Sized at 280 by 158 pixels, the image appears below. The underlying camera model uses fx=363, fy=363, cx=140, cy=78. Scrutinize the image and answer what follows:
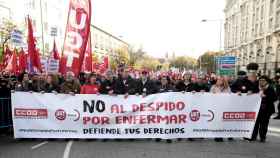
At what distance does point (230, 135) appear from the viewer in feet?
30.5

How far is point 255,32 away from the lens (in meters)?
70.8

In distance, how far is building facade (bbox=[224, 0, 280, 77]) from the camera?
5731 cm

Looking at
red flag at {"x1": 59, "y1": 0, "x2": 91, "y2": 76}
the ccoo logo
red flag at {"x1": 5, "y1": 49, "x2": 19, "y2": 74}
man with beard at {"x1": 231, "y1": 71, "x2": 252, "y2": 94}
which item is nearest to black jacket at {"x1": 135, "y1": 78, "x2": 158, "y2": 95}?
red flag at {"x1": 59, "y1": 0, "x2": 91, "y2": 76}

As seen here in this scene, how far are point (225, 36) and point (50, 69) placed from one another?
94959 mm

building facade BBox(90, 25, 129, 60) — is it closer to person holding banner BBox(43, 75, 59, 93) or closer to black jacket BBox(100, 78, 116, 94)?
black jacket BBox(100, 78, 116, 94)

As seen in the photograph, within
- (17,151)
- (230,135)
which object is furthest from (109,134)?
(230,135)

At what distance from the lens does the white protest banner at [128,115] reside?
9055 millimetres

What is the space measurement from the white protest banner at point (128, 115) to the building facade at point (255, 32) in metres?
47.4

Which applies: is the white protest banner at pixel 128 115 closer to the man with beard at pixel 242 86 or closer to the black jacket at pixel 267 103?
the black jacket at pixel 267 103

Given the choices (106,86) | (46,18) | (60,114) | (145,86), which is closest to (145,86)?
(145,86)

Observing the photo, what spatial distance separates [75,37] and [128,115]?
11.7 feet

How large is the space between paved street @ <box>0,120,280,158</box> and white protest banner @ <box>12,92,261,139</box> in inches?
9.8

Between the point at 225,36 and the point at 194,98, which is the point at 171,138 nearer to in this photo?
the point at 194,98

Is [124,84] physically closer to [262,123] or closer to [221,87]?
[221,87]
